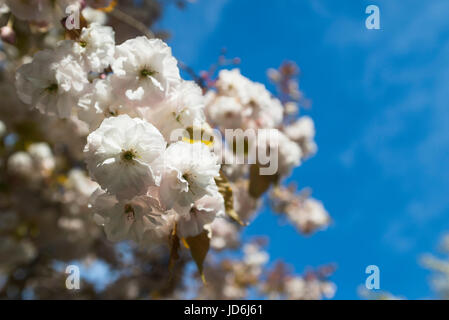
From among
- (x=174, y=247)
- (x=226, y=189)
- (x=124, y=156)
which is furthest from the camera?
(x=226, y=189)

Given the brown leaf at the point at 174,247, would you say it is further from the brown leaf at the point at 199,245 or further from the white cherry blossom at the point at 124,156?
the white cherry blossom at the point at 124,156

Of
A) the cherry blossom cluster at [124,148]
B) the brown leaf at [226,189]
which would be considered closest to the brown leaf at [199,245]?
the cherry blossom cluster at [124,148]

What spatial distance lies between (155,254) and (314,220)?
1.73 m

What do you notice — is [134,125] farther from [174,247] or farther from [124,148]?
[174,247]

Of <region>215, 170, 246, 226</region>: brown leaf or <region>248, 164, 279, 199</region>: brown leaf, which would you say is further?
<region>248, 164, 279, 199</region>: brown leaf

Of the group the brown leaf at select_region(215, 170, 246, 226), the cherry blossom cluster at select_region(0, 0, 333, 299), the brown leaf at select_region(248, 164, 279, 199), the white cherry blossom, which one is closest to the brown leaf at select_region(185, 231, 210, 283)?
the cherry blossom cluster at select_region(0, 0, 333, 299)

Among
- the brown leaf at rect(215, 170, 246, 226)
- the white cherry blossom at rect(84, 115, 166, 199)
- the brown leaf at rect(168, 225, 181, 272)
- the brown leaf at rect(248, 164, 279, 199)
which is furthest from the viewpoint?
the brown leaf at rect(248, 164, 279, 199)

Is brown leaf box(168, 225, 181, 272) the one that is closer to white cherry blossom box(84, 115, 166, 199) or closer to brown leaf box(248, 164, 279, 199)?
white cherry blossom box(84, 115, 166, 199)

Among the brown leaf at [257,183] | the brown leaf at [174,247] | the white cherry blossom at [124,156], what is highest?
the brown leaf at [257,183]

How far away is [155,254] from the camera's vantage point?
400 centimetres

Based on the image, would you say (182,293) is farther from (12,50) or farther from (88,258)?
(12,50)

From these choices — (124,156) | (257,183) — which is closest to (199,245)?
(124,156)

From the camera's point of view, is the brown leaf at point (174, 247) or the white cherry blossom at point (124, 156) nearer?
the white cherry blossom at point (124, 156)
